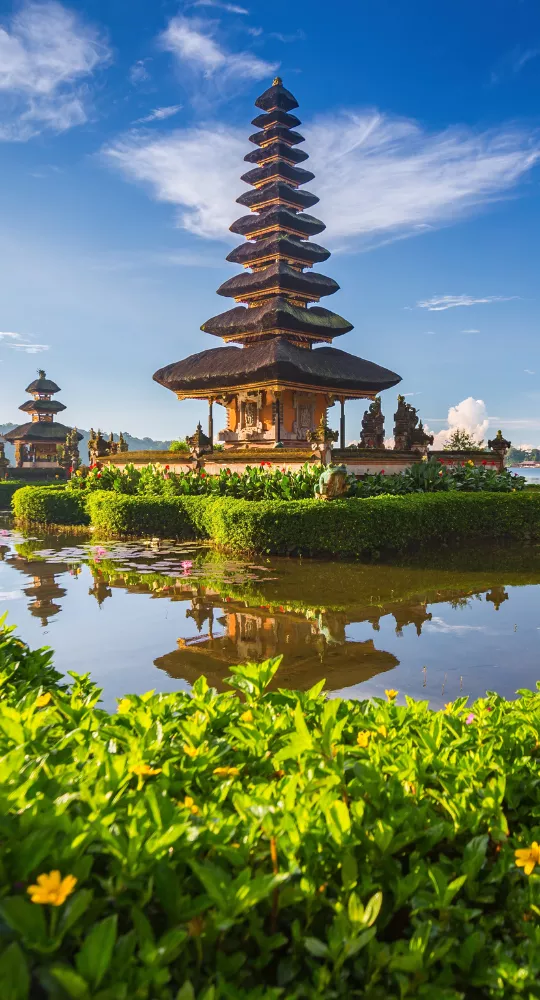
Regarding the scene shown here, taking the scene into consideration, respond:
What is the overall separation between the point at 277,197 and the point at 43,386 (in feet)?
86.6

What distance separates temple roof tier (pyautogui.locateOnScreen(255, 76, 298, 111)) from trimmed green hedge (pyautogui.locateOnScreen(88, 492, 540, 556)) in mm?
22698

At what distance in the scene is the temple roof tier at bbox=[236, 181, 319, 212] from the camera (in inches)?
1121

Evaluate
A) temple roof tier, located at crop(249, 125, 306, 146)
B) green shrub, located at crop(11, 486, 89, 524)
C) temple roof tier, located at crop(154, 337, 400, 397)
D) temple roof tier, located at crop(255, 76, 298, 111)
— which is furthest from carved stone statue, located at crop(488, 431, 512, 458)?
temple roof tier, located at crop(255, 76, 298, 111)

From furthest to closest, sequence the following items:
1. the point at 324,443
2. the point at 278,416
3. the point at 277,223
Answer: the point at 277,223
the point at 278,416
the point at 324,443

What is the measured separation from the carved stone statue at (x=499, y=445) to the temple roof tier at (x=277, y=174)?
16.2 metres

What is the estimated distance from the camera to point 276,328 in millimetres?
25484

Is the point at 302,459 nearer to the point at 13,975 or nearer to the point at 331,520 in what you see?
the point at 331,520

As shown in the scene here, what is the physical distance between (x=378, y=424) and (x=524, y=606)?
18.2 m

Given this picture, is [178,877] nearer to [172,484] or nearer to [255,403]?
[172,484]

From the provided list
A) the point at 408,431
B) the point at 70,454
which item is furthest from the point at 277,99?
the point at 70,454

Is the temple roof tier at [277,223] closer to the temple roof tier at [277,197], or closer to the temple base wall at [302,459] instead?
the temple roof tier at [277,197]

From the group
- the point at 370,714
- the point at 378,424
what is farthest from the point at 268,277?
the point at 370,714

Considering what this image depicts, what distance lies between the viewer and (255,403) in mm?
27297

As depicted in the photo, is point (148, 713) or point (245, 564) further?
point (245, 564)
